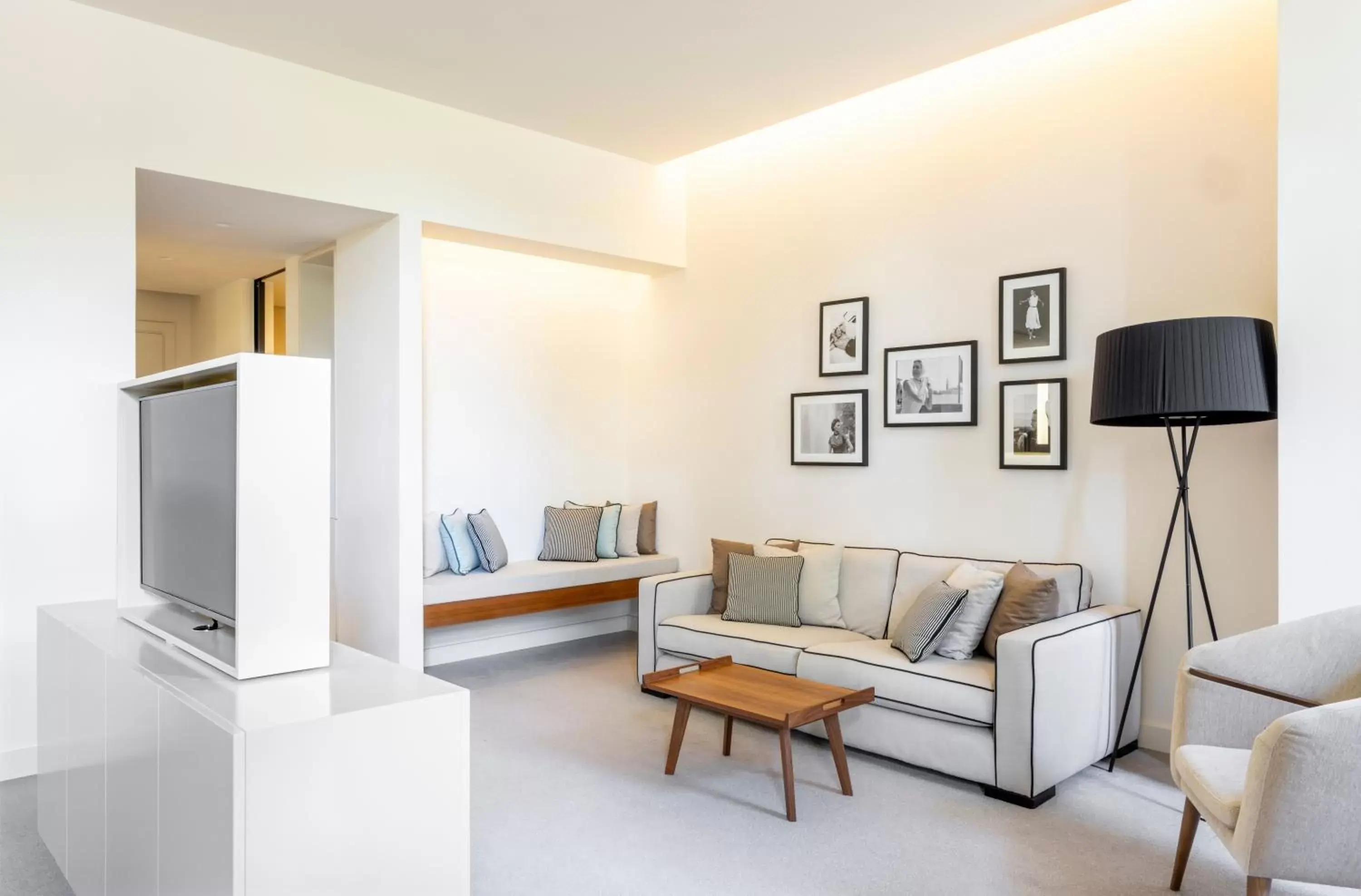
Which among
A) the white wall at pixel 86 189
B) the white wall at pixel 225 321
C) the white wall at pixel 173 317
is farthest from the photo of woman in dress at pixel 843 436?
the white wall at pixel 173 317

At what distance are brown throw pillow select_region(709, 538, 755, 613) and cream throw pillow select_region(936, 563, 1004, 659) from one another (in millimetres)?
1337

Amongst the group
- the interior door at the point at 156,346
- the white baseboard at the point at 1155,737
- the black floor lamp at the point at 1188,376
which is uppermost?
the interior door at the point at 156,346

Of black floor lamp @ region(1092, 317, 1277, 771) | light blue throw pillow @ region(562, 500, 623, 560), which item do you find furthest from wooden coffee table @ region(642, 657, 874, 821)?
light blue throw pillow @ region(562, 500, 623, 560)

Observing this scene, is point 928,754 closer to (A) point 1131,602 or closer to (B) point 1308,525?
(A) point 1131,602

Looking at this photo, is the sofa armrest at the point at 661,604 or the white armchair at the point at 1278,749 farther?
the sofa armrest at the point at 661,604

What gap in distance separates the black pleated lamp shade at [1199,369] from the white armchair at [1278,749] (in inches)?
30.4

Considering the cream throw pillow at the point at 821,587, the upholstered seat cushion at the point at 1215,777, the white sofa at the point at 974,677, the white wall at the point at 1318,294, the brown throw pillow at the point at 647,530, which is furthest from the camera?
the brown throw pillow at the point at 647,530

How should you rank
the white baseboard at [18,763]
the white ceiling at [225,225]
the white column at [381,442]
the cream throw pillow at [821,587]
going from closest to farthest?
the white baseboard at [18,763]
the white ceiling at [225,225]
the cream throw pillow at [821,587]
the white column at [381,442]

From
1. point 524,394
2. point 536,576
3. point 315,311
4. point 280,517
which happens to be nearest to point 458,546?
point 536,576

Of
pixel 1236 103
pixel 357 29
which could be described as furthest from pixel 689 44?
pixel 1236 103

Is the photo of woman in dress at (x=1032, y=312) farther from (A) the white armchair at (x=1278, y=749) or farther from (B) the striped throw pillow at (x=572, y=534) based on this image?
(B) the striped throw pillow at (x=572, y=534)

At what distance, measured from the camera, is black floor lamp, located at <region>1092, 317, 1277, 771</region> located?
298cm

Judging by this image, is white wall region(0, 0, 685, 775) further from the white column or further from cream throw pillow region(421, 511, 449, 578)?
cream throw pillow region(421, 511, 449, 578)

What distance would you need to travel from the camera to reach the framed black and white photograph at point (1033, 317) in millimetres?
4062
